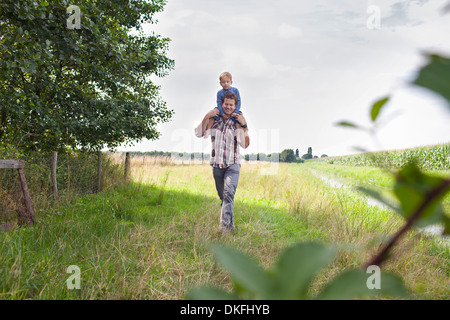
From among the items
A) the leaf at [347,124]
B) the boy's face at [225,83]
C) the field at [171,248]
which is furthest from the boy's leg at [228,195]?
the leaf at [347,124]

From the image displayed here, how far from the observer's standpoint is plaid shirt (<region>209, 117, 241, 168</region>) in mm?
3461

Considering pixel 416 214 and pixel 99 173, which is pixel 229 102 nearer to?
pixel 416 214

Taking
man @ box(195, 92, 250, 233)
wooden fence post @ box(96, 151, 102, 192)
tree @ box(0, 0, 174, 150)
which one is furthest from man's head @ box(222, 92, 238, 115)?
wooden fence post @ box(96, 151, 102, 192)

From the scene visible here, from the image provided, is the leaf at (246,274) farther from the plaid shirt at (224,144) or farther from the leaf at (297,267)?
the plaid shirt at (224,144)

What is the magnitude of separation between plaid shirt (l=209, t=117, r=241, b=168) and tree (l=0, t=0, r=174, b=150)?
2.50 m

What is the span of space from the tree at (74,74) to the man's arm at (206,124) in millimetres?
2370

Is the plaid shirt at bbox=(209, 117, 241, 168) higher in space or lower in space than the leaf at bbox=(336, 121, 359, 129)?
higher

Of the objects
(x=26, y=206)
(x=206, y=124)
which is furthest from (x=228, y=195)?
(x=26, y=206)

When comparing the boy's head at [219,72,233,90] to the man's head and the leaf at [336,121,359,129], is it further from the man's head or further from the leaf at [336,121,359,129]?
the leaf at [336,121,359,129]

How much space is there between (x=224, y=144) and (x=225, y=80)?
1018mm

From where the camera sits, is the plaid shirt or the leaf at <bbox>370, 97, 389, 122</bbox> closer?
the leaf at <bbox>370, 97, 389, 122</bbox>

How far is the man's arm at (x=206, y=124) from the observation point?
11.3 ft

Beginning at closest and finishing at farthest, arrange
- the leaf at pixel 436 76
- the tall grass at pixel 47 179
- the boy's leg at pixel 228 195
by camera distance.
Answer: the leaf at pixel 436 76, the boy's leg at pixel 228 195, the tall grass at pixel 47 179

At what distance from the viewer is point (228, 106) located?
3.48m
